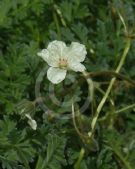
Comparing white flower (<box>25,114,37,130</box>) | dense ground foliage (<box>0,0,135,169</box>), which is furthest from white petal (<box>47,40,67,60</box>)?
white flower (<box>25,114,37,130</box>)

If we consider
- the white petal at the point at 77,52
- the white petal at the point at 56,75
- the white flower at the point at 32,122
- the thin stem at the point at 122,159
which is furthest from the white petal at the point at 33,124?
the thin stem at the point at 122,159

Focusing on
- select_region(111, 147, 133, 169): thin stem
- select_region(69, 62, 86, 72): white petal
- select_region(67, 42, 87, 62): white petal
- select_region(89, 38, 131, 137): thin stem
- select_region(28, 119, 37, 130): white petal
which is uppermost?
select_region(67, 42, 87, 62): white petal

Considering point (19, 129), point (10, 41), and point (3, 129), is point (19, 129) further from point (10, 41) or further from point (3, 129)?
point (10, 41)

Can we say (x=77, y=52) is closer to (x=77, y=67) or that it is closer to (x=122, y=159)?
(x=77, y=67)

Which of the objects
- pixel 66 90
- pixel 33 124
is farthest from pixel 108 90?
pixel 33 124

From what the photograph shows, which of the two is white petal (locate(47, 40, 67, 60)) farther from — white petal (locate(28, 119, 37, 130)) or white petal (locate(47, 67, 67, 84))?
white petal (locate(28, 119, 37, 130))

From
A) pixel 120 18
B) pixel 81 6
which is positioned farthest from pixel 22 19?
pixel 120 18
